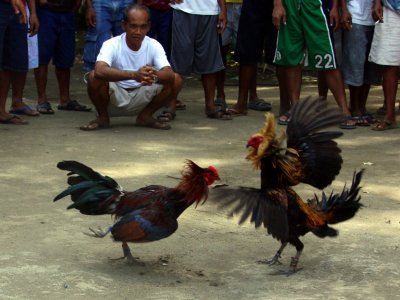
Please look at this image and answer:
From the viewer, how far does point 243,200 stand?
4.71 metres

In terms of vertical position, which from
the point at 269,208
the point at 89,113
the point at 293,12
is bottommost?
the point at 89,113

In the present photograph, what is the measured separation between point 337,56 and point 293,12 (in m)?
0.65

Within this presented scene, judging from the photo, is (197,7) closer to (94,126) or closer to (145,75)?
(145,75)

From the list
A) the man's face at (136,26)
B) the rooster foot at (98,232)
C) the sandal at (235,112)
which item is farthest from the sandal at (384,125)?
the rooster foot at (98,232)

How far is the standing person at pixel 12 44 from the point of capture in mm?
8469

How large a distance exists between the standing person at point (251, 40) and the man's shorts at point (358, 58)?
2.61ft

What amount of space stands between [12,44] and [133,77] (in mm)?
1422

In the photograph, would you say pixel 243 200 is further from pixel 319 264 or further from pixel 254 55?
pixel 254 55

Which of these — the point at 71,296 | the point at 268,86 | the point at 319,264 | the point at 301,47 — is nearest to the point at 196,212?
the point at 319,264

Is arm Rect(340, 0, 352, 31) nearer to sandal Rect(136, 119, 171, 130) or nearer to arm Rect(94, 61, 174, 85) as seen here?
arm Rect(94, 61, 174, 85)

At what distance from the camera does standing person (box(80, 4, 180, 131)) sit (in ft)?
26.7

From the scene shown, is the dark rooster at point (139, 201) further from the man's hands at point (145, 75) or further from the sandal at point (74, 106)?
the sandal at point (74, 106)

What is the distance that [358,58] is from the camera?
9.02 meters

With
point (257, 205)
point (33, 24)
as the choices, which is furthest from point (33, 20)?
point (257, 205)
